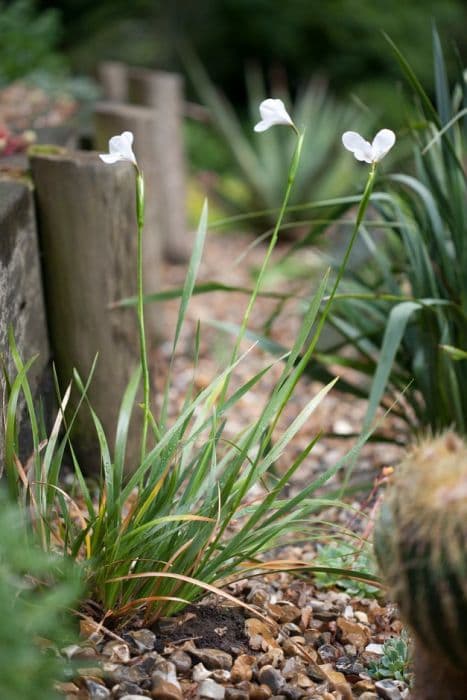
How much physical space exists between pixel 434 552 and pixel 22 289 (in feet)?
4.09

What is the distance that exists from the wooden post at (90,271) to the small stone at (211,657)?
955 mm

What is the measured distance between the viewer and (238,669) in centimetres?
147

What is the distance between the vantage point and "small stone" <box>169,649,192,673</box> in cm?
145

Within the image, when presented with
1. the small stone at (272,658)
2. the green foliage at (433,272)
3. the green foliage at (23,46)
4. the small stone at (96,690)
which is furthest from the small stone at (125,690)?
the green foliage at (23,46)

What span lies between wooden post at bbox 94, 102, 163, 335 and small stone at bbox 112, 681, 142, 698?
2.03m

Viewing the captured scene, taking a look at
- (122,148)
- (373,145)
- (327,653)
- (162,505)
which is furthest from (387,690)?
(122,148)

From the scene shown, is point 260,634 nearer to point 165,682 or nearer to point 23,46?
point 165,682

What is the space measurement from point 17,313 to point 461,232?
3.58 ft

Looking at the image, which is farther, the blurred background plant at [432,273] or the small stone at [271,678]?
the blurred background plant at [432,273]

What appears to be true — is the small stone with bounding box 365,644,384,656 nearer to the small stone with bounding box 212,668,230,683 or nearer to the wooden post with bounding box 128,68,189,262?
the small stone with bounding box 212,668,230,683

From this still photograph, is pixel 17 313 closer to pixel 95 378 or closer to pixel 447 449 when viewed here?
pixel 95 378

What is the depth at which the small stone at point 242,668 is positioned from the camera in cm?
147

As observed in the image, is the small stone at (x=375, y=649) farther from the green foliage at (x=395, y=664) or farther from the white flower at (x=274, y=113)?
the white flower at (x=274, y=113)

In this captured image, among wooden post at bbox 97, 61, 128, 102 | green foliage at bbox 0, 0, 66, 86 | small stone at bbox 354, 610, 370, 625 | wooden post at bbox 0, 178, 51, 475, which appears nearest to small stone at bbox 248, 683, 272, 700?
small stone at bbox 354, 610, 370, 625
